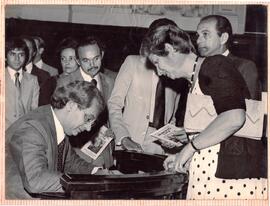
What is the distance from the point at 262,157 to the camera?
3182mm

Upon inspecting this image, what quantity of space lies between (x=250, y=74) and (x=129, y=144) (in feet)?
3.41

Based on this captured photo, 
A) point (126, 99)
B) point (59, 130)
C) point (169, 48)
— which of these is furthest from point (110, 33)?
point (59, 130)

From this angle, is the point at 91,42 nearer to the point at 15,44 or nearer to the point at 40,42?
the point at 40,42

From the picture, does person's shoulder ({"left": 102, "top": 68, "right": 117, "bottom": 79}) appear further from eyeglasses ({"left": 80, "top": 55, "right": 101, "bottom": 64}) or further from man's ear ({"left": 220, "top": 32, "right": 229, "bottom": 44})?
man's ear ({"left": 220, "top": 32, "right": 229, "bottom": 44})

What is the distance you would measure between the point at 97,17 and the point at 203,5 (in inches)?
31.5

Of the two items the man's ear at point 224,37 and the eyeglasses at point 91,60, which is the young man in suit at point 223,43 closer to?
the man's ear at point 224,37

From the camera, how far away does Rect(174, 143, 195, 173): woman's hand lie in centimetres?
276

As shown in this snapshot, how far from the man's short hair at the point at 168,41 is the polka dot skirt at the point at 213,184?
0.68 metres

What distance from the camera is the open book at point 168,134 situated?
10.5 feet

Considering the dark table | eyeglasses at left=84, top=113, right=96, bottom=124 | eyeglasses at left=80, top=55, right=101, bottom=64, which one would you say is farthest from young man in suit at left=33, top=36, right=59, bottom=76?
the dark table

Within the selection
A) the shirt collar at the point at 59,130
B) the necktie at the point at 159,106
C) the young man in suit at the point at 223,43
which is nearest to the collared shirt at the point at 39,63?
the shirt collar at the point at 59,130

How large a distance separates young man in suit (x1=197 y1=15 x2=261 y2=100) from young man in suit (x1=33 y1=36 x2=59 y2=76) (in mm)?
1108

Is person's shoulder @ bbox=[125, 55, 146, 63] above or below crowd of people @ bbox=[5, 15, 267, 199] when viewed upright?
above

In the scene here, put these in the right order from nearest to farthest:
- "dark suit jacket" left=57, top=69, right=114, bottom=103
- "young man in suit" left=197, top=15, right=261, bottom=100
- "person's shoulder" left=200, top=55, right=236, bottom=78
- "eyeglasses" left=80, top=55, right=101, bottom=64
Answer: "person's shoulder" left=200, top=55, right=236, bottom=78 < "young man in suit" left=197, top=15, right=261, bottom=100 < "dark suit jacket" left=57, top=69, right=114, bottom=103 < "eyeglasses" left=80, top=55, right=101, bottom=64
